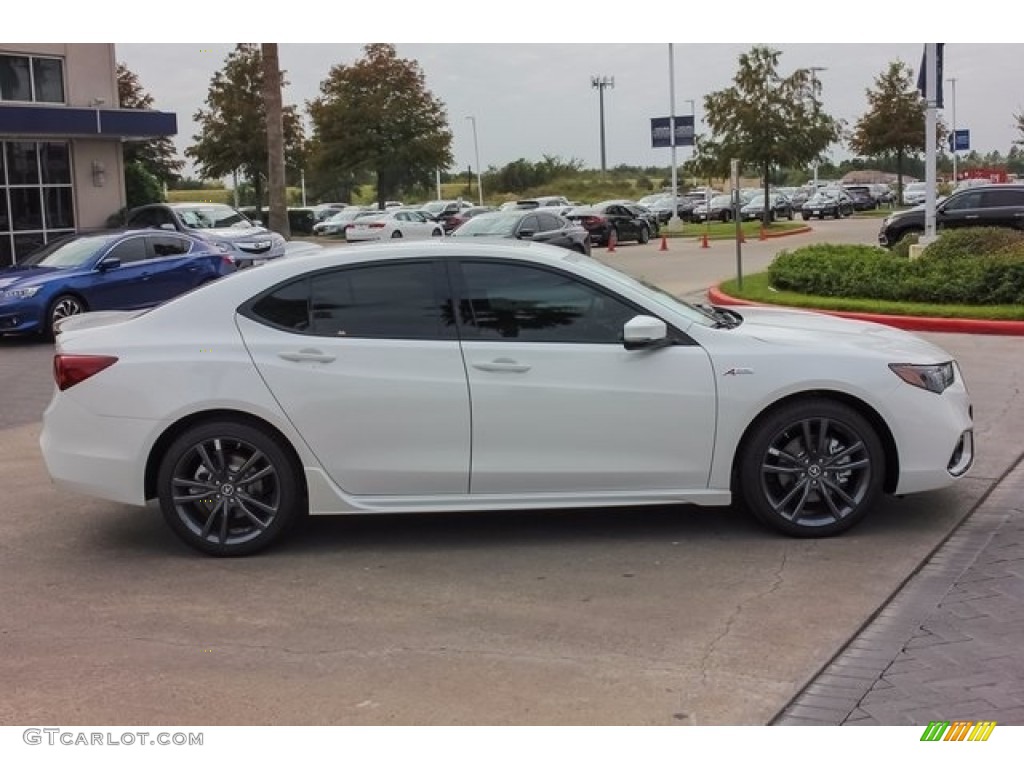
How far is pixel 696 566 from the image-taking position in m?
5.45

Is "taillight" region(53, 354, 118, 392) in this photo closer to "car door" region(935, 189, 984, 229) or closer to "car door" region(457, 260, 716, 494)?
"car door" region(457, 260, 716, 494)

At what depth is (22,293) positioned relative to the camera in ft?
47.9

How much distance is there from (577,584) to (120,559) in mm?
2410

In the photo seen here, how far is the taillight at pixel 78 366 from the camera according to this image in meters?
5.73

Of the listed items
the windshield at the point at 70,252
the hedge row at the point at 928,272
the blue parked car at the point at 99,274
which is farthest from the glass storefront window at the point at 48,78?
the hedge row at the point at 928,272

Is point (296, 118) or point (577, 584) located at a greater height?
point (296, 118)

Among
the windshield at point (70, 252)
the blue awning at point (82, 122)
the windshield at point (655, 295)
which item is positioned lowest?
the windshield at point (655, 295)

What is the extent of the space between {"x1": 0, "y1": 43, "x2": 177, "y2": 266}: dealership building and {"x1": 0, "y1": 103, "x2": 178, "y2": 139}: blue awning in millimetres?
22

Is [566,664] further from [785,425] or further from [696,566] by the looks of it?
[785,425]

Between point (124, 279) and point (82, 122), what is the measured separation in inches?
418

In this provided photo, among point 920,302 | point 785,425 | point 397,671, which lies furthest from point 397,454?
point 920,302

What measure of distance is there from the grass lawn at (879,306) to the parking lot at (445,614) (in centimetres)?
675

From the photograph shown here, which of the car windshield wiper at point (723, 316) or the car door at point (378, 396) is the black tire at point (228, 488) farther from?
the car windshield wiper at point (723, 316)
